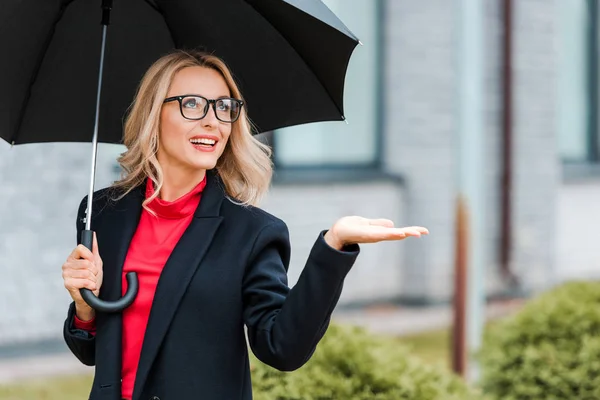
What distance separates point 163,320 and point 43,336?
531 cm

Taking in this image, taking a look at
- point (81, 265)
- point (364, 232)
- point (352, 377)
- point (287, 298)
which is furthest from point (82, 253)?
point (352, 377)

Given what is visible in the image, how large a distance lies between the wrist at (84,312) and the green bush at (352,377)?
1.00 metres

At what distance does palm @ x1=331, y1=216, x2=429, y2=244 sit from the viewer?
2189 mm

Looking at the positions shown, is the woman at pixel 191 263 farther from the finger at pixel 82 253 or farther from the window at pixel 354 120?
the window at pixel 354 120

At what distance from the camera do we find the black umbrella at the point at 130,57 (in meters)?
2.82

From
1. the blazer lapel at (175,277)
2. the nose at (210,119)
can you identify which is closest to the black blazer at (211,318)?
the blazer lapel at (175,277)

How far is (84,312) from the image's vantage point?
8.55 feet

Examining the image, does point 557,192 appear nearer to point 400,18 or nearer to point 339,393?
point 400,18

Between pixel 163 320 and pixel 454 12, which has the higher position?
pixel 454 12

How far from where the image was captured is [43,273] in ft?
24.5

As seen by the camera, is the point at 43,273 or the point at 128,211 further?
the point at 43,273

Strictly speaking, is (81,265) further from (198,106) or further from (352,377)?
(352,377)

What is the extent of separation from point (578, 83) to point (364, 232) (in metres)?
10.4

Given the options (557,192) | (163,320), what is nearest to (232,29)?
(163,320)
